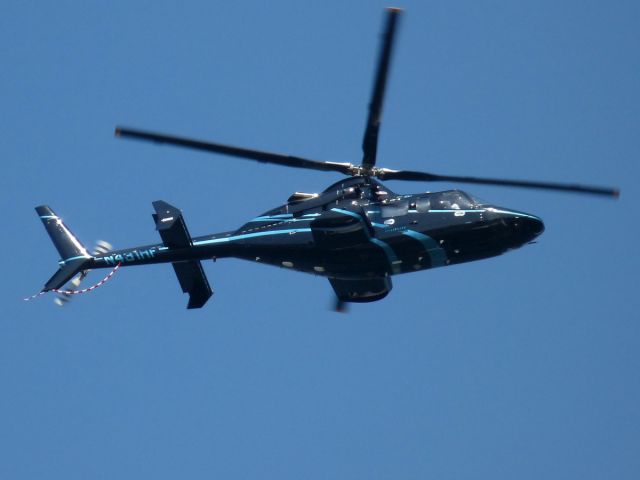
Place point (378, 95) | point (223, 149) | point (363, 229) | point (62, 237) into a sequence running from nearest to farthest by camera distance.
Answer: point (378, 95), point (223, 149), point (363, 229), point (62, 237)

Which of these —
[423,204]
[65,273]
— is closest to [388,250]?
→ [423,204]

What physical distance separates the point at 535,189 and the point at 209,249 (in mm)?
10948

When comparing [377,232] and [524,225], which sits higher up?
[524,225]

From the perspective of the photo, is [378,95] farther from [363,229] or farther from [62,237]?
[62,237]

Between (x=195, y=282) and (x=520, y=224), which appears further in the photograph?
(x=195, y=282)

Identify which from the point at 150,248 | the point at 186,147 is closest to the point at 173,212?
the point at 150,248

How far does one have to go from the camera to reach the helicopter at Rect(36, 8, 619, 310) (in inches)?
1216

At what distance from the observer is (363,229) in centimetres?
3145

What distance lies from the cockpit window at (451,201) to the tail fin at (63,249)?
12.5 metres

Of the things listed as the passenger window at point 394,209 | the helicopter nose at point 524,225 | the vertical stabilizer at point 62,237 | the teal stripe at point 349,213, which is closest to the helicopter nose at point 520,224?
the helicopter nose at point 524,225

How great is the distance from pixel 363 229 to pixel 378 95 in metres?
4.46

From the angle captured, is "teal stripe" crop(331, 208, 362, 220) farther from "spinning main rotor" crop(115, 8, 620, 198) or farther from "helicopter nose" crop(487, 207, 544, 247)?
"helicopter nose" crop(487, 207, 544, 247)

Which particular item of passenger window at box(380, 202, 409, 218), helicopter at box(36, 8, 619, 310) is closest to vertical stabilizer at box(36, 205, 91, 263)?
helicopter at box(36, 8, 619, 310)

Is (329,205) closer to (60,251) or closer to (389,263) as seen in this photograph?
(389,263)
